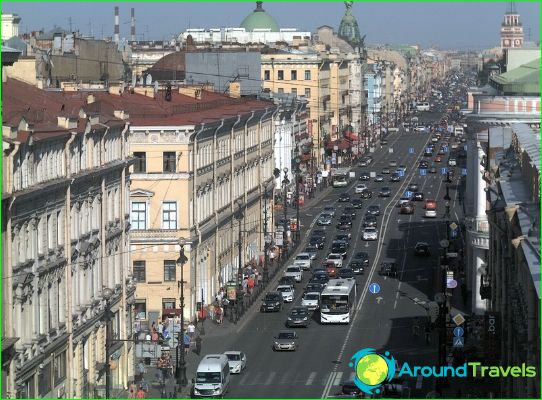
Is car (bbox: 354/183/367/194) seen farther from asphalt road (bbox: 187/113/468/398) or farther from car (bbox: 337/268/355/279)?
car (bbox: 337/268/355/279)

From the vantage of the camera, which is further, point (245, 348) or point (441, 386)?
point (245, 348)

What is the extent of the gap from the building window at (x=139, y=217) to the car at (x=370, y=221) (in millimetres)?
30609

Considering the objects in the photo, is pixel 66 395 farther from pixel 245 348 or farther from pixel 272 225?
pixel 272 225

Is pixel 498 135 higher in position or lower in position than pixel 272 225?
higher

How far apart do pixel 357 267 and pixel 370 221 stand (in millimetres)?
18739

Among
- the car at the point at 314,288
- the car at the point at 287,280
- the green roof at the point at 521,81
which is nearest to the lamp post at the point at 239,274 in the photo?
the car at the point at 287,280

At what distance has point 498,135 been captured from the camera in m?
70.9

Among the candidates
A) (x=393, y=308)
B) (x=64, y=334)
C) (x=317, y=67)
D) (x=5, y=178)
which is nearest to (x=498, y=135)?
(x=393, y=308)

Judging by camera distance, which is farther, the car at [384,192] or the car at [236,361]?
the car at [384,192]

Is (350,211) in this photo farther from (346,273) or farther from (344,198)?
(346,273)

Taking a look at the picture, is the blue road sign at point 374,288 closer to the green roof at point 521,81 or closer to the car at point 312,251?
the green roof at point 521,81

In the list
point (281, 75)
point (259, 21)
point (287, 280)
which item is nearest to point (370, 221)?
point (287, 280)

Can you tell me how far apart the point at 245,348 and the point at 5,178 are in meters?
20.9

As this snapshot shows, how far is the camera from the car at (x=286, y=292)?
7288 centimetres
